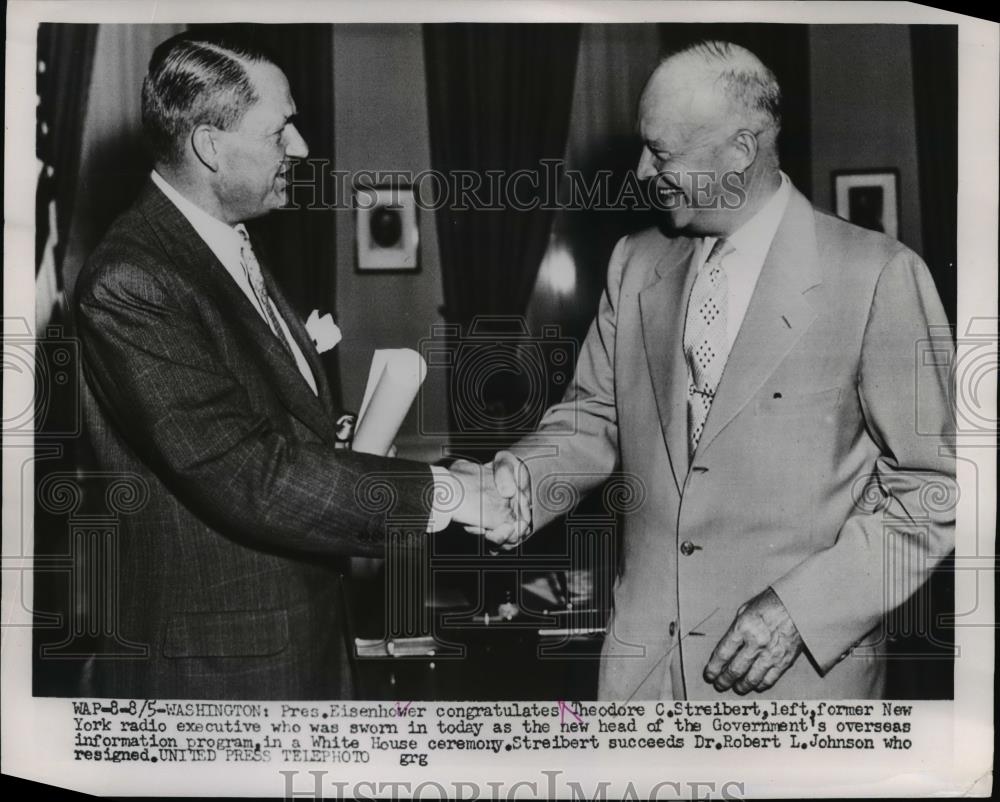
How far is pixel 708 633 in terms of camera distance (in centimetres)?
286

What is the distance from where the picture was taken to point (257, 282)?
9.33 ft

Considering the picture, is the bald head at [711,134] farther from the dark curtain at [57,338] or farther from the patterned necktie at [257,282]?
the dark curtain at [57,338]

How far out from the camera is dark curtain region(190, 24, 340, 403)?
Result: 9.42 feet

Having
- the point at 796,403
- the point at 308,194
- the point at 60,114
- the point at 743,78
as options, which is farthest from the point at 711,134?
the point at 60,114

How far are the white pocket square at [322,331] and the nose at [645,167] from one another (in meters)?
0.95

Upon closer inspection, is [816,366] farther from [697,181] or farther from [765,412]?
[697,181]

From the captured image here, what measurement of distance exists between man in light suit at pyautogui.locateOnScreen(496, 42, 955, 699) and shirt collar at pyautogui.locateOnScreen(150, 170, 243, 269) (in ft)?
3.09

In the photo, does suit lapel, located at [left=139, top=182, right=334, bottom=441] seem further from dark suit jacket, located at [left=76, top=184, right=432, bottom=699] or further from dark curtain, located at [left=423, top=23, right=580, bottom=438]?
dark curtain, located at [left=423, top=23, right=580, bottom=438]

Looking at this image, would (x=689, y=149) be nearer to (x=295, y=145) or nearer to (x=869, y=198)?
(x=869, y=198)

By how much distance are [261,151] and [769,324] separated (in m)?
1.48

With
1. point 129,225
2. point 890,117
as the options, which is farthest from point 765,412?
point 129,225

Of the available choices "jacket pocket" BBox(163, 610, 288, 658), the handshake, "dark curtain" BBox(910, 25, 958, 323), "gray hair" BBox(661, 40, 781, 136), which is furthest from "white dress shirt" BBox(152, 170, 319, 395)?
"dark curtain" BBox(910, 25, 958, 323)

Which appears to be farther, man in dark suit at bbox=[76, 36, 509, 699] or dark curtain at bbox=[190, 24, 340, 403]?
dark curtain at bbox=[190, 24, 340, 403]

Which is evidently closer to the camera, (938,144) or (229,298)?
(229,298)
